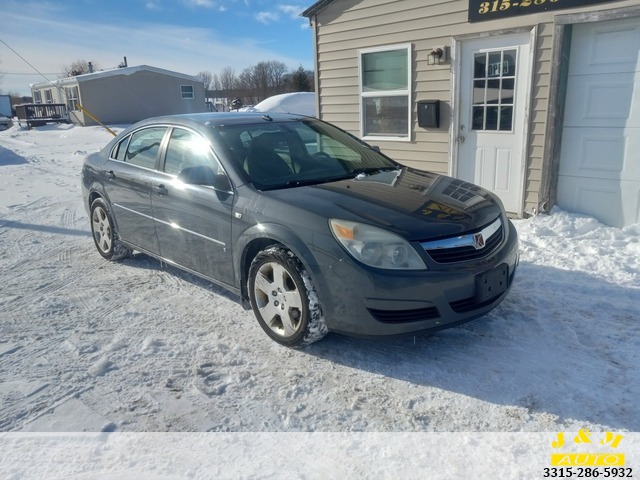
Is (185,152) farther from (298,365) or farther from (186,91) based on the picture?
(186,91)

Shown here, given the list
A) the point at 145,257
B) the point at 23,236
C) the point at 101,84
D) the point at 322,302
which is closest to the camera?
the point at 322,302

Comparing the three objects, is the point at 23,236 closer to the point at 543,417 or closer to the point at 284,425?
the point at 284,425

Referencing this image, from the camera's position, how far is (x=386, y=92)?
7816mm

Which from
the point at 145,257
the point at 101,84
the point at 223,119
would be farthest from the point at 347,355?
the point at 101,84

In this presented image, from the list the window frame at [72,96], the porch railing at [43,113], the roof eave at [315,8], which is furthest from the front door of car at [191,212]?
the porch railing at [43,113]

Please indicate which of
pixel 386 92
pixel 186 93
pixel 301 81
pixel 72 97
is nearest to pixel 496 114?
pixel 386 92

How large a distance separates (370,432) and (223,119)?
2.86 meters

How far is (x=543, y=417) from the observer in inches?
104

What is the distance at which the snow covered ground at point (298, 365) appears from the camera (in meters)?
2.68

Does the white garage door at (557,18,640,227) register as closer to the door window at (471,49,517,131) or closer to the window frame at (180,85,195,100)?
the door window at (471,49,517,131)

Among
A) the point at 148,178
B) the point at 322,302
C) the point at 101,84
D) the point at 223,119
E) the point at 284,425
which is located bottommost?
the point at 284,425

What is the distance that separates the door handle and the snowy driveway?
34.4 inches

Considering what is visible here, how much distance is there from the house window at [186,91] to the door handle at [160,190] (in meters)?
31.0

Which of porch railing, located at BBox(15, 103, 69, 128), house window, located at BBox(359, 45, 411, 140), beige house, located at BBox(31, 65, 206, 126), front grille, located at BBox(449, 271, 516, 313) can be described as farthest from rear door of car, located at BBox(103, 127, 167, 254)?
porch railing, located at BBox(15, 103, 69, 128)
